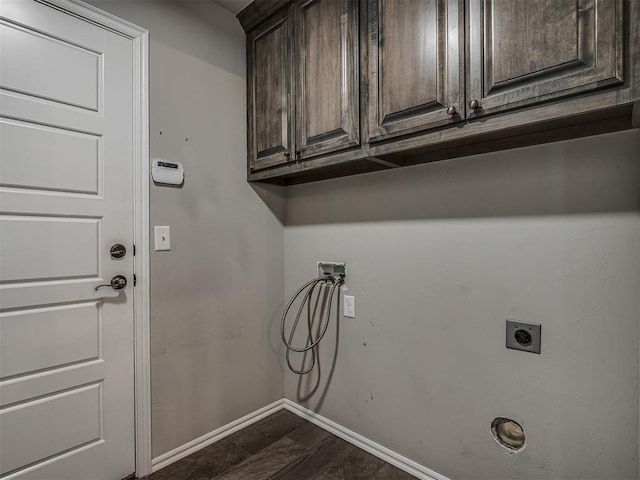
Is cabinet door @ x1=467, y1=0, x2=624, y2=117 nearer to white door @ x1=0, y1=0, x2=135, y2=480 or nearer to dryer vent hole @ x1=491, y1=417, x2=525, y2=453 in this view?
dryer vent hole @ x1=491, y1=417, x2=525, y2=453

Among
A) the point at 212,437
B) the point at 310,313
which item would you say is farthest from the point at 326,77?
the point at 212,437

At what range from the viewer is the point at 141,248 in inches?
65.3

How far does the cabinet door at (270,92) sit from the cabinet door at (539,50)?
963 millimetres

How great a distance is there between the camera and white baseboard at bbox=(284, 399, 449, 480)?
5.33ft

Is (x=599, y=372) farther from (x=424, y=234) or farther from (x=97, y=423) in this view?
(x=97, y=423)

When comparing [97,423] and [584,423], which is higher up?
[584,423]

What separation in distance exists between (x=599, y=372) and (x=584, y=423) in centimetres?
20

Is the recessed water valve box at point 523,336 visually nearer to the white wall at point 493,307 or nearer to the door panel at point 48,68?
the white wall at point 493,307

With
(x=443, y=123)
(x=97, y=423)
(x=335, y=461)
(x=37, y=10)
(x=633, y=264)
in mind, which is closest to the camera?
(x=633, y=264)

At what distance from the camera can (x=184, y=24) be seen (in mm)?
1810

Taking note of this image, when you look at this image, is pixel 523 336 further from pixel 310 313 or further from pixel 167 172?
pixel 167 172

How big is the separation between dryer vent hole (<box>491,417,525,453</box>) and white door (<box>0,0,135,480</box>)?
1688 millimetres

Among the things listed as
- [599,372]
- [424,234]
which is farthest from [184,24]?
[599,372]

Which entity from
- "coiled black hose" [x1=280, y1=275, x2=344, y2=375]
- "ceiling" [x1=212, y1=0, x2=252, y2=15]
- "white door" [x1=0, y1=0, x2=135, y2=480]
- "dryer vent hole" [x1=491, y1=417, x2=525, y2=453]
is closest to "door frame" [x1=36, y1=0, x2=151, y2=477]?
"white door" [x1=0, y1=0, x2=135, y2=480]
